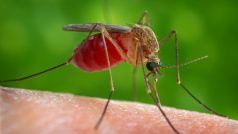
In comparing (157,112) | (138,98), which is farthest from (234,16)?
(157,112)

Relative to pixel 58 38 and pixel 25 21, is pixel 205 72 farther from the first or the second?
pixel 25 21

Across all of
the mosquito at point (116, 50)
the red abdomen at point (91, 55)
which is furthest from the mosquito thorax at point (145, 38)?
the red abdomen at point (91, 55)

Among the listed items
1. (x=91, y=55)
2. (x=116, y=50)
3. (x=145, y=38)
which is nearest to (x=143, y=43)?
(x=145, y=38)

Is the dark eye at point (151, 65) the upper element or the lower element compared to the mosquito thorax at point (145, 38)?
lower

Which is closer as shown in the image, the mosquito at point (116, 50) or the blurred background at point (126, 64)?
the mosquito at point (116, 50)

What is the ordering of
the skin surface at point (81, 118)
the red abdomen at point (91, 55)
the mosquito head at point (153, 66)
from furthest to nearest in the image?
the mosquito head at point (153, 66)
the red abdomen at point (91, 55)
the skin surface at point (81, 118)

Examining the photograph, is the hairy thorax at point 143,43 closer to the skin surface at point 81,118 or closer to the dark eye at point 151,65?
the dark eye at point 151,65
